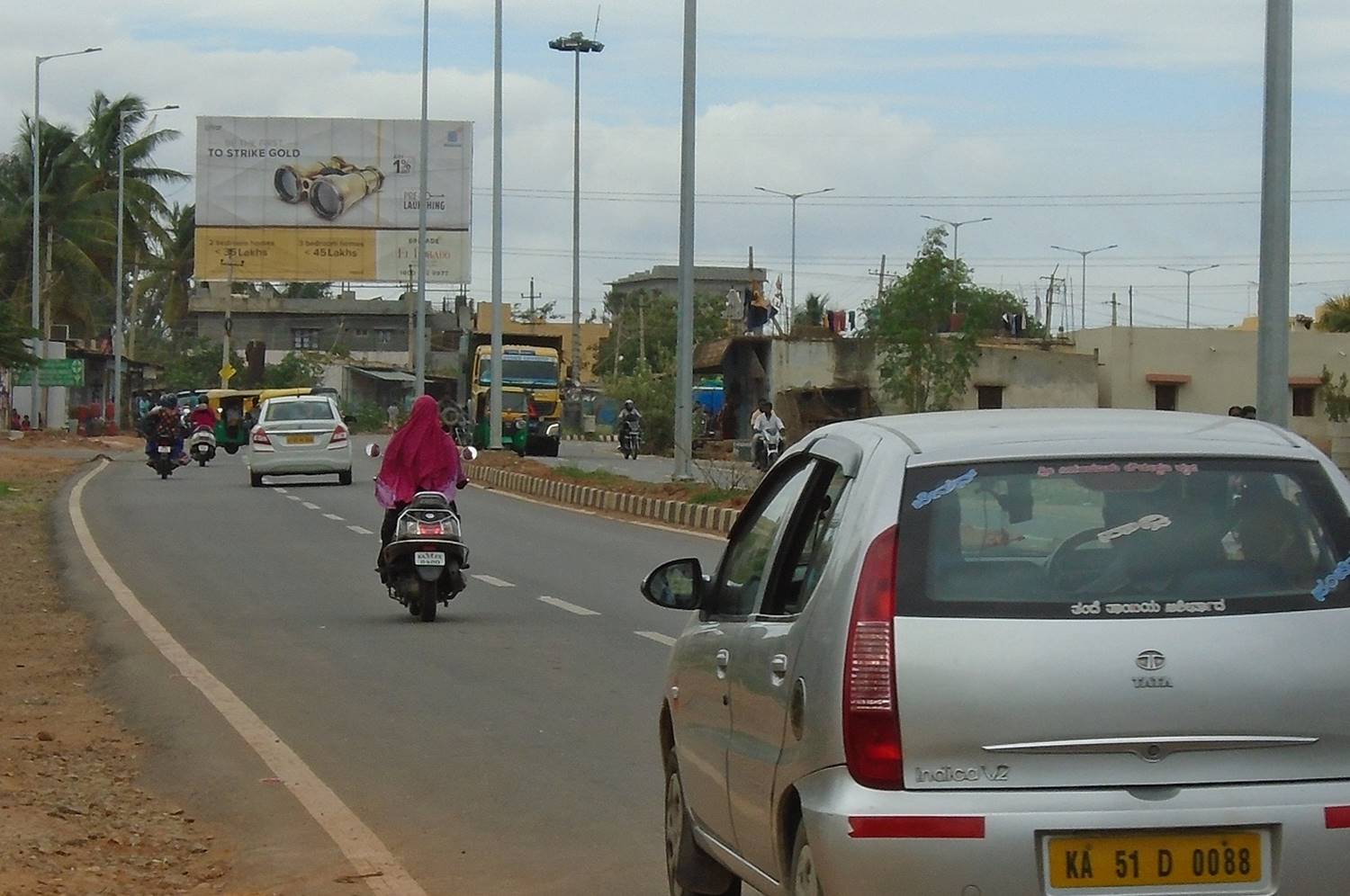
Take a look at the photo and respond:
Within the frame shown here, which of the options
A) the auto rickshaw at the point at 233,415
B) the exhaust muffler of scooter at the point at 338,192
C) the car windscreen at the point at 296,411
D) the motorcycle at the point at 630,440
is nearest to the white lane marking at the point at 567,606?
the car windscreen at the point at 296,411

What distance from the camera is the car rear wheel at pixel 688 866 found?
5852mm

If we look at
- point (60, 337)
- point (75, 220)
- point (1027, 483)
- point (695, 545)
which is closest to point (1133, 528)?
A: point (1027, 483)

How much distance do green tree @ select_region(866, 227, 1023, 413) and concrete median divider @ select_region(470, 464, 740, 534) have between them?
58.6 ft

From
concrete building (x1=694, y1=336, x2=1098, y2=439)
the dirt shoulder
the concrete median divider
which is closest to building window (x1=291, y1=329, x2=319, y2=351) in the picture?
concrete building (x1=694, y1=336, x2=1098, y2=439)

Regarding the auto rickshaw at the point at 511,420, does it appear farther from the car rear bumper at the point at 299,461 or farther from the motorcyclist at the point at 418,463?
the motorcyclist at the point at 418,463

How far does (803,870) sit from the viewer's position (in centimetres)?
450

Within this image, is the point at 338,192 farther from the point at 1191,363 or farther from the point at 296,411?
the point at 296,411

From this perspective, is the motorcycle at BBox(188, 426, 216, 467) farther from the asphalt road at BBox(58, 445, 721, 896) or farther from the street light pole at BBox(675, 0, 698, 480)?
the asphalt road at BBox(58, 445, 721, 896)

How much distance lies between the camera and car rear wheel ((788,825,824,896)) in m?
4.39

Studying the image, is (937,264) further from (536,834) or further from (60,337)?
(536,834)

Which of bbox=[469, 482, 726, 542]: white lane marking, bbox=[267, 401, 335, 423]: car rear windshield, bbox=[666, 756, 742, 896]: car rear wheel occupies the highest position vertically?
bbox=[267, 401, 335, 423]: car rear windshield

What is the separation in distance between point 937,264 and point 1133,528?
54.0 m

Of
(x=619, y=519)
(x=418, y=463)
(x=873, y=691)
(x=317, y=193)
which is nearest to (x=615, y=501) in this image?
(x=619, y=519)

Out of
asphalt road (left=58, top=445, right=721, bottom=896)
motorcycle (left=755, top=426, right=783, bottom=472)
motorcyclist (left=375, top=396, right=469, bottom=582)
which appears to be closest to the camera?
asphalt road (left=58, top=445, right=721, bottom=896)
